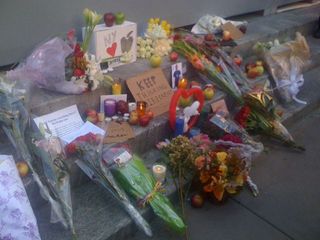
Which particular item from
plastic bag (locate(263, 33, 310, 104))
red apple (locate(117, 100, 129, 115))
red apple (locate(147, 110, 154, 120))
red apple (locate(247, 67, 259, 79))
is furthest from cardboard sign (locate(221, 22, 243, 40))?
red apple (locate(117, 100, 129, 115))

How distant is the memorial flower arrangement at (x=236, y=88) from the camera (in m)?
3.49

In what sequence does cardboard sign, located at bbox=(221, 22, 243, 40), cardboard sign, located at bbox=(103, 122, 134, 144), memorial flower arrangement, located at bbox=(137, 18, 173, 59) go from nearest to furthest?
cardboard sign, located at bbox=(103, 122, 134, 144), memorial flower arrangement, located at bbox=(137, 18, 173, 59), cardboard sign, located at bbox=(221, 22, 243, 40)

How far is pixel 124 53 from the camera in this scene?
3.35 m

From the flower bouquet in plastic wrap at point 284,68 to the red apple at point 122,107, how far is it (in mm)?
2155

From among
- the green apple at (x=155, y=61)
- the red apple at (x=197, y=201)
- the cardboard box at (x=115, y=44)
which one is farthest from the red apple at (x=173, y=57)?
the red apple at (x=197, y=201)

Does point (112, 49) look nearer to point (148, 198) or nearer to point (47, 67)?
point (47, 67)

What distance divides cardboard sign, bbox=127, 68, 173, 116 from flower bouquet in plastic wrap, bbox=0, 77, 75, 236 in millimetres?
1013

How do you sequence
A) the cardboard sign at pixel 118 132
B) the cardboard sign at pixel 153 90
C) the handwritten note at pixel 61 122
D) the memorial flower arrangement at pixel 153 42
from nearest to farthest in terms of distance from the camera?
the handwritten note at pixel 61 122 → the cardboard sign at pixel 118 132 → the cardboard sign at pixel 153 90 → the memorial flower arrangement at pixel 153 42

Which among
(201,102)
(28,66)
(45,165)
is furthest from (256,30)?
(45,165)

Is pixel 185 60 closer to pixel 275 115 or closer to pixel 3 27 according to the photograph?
pixel 275 115

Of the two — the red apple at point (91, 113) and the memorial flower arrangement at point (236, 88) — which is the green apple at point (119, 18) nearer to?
the memorial flower arrangement at point (236, 88)

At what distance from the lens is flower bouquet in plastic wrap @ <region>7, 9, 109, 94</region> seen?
253cm

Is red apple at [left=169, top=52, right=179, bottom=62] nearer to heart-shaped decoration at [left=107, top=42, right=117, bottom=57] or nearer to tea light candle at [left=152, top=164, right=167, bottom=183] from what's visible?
heart-shaped decoration at [left=107, top=42, right=117, bottom=57]

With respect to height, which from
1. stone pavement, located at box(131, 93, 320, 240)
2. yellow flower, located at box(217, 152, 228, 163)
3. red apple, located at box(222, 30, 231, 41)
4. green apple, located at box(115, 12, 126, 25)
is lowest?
stone pavement, located at box(131, 93, 320, 240)
